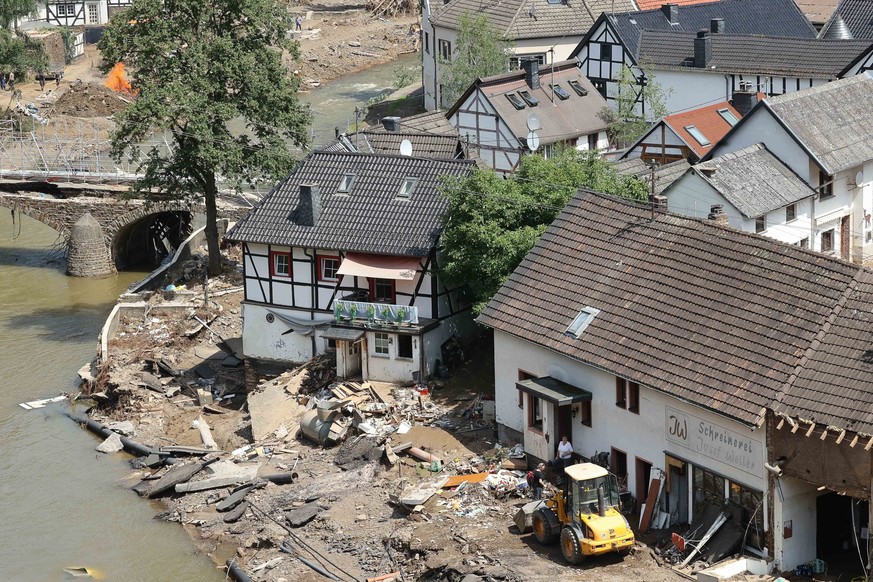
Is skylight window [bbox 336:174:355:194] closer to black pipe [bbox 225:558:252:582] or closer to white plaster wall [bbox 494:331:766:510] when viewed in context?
white plaster wall [bbox 494:331:766:510]

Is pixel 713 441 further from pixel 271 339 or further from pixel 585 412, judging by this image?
pixel 271 339

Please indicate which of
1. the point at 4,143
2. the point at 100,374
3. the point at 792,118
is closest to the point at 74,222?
the point at 4,143

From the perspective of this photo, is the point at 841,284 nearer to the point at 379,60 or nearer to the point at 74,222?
the point at 74,222

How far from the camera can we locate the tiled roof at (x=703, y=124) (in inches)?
2140

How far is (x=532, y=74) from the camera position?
6262cm

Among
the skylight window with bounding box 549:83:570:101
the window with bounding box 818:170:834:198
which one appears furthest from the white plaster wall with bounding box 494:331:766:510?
the skylight window with bounding box 549:83:570:101

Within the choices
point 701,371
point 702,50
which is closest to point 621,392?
point 701,371

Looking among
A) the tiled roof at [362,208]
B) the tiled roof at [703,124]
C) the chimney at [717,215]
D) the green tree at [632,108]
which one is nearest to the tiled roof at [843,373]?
the chimney at [717,215]

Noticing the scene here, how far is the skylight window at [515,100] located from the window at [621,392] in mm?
26798

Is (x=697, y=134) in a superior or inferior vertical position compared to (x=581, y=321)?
superior

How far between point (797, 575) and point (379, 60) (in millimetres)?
77204

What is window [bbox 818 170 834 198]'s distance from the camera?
157 ft

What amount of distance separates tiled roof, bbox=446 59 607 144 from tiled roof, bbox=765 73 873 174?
45.3 feet

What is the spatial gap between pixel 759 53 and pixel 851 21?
944cm
